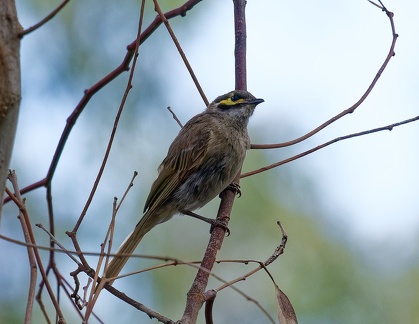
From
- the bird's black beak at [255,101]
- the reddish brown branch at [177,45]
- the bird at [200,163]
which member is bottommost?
the reddish brown branch at [177,45]

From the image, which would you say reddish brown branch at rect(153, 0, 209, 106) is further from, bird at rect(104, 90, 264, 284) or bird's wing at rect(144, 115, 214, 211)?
bird's wing at rect(144, 115, 214, 211)

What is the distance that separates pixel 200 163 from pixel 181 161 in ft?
0.73

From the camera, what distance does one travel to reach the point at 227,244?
27.6 feet

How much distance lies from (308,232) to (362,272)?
84cm

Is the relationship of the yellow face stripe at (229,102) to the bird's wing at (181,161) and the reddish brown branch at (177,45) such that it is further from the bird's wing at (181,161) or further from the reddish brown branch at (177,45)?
the reddish brown branch at (177,45)

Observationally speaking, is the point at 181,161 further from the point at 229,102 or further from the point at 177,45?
the point at 177,45

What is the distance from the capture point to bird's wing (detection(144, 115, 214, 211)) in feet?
18.2

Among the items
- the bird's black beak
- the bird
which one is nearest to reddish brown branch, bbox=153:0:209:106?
the bird

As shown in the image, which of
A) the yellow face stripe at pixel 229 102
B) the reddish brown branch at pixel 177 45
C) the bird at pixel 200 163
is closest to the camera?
the reddish brown branch at pixel 177 45

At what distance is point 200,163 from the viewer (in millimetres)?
5504

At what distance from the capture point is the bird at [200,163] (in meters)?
5.38

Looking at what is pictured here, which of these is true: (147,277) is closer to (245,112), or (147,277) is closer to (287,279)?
(287,279)

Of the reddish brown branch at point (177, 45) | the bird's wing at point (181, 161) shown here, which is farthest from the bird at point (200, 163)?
the reddish brown branch at point (177, 45)

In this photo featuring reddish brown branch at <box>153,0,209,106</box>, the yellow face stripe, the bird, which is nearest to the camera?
reddish brown branch at <box>153,0,209,106</box>
